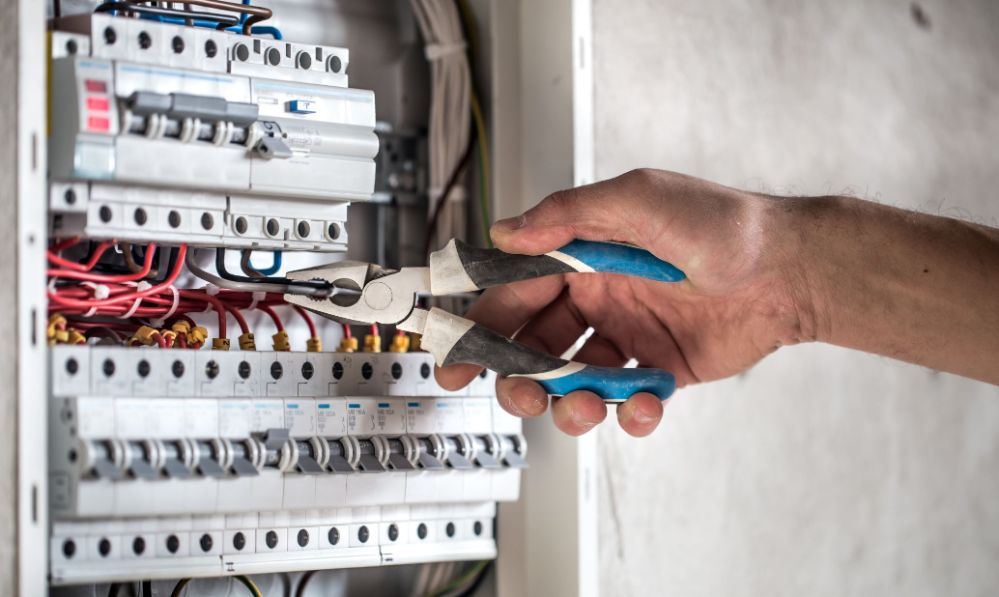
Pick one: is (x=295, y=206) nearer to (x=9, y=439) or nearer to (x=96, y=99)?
(x=96, y=99)

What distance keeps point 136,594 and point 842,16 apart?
1.37 metres

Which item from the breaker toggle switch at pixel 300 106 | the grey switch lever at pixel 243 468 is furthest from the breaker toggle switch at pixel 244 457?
the breaker toggle switch at pixel 300 106

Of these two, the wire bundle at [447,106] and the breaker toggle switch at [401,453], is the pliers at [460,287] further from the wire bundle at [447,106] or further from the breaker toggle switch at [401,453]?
the wire bundle at [447,106]

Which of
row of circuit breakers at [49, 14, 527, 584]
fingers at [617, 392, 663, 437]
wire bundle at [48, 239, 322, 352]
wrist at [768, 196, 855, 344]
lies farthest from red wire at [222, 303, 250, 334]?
wrist at [768, 196, 855, 344]

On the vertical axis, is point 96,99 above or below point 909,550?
above

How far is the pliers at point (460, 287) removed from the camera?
1130 millimetres

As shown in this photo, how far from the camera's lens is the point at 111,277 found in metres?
1.05

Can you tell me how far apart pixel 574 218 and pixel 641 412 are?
0.24 metres

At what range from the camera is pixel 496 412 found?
1.23 metres

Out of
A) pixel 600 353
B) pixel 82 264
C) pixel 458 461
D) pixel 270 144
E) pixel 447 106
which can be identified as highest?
pixel 447 106

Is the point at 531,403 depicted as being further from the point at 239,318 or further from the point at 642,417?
the point at 239,318

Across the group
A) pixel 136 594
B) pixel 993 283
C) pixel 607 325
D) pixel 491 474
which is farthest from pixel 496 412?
pixel 993 283

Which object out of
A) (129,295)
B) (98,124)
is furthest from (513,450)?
(98,124)

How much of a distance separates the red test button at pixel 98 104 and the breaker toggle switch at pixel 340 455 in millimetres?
400
